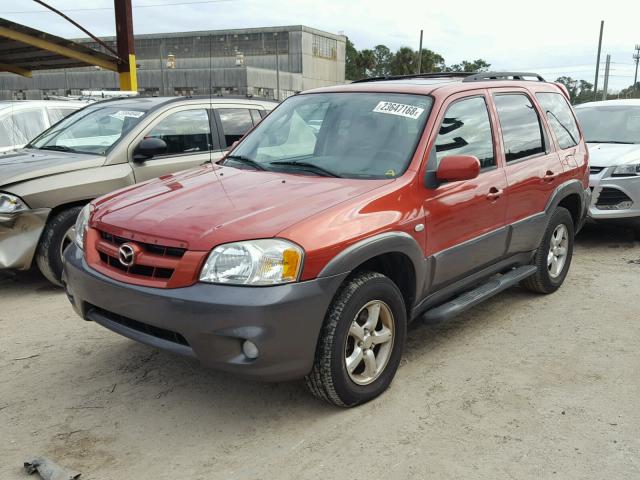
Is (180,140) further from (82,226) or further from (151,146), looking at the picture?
(82,226)

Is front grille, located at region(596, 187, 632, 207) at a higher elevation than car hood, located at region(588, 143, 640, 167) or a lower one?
lower

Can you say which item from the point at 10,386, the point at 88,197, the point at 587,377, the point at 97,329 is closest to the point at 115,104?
the point at 88,197

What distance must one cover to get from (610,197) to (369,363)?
5.06 meters

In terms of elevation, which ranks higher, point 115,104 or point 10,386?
point 115,104

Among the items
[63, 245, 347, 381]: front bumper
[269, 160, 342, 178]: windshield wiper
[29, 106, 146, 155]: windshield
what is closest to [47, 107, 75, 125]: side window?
[29, 106, 146, 155]: windshield

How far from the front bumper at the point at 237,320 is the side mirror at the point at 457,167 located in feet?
3.23

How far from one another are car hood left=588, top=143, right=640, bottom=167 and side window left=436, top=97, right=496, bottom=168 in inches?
144

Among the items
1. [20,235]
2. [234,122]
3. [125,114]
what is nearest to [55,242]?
[20,235]

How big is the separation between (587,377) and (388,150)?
1840 mm

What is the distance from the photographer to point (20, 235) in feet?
16.7

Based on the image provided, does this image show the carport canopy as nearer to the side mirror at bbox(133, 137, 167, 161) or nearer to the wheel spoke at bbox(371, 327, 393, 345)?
the side mirror at bbox(133, 137, 167, 161)

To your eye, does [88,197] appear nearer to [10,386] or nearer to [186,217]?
[10,386]

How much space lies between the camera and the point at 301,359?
2.96m

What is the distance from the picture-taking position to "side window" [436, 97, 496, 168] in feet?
12.7
